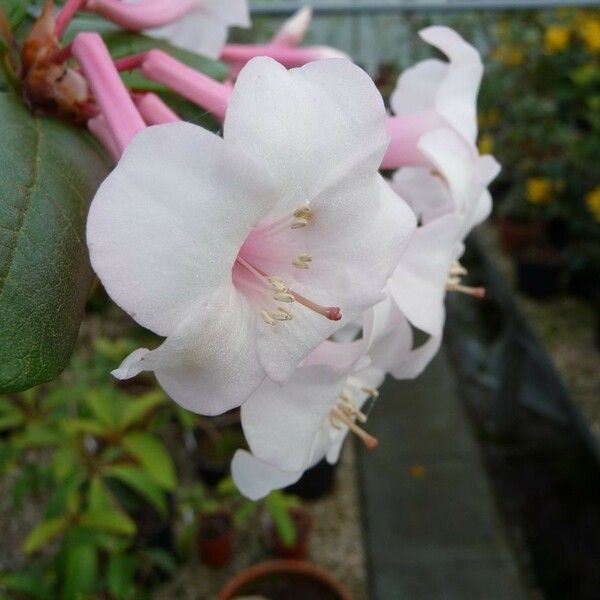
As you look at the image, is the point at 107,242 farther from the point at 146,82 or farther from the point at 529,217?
the point at 529,217

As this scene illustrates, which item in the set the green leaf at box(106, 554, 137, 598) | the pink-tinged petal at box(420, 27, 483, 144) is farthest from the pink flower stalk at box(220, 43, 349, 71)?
the green leaf at box(106, 554, 137, 598)

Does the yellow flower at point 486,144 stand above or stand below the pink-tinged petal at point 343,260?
below

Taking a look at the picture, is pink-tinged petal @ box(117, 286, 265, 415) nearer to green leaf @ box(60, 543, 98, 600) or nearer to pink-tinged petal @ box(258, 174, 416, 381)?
pink-tinged petal @ box(258, 174, 416, 381)

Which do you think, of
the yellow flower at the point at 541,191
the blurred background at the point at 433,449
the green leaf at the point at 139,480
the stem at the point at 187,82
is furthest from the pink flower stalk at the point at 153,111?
the yellow flower at the point at 541,191

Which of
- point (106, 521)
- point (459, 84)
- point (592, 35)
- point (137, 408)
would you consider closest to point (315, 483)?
point (137, 408)

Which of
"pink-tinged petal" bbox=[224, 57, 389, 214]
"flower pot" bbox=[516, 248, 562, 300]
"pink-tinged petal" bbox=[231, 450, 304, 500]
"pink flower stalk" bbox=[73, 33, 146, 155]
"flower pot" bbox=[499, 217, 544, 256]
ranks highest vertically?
"pink-tinged petal" bbox=[224, 57, 389, 214]

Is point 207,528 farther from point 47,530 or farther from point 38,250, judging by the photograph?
point 38,250

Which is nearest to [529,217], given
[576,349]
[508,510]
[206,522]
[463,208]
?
[576,349]

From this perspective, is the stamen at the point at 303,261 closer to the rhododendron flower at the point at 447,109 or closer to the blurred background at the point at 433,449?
the rhododendron flower at the point at 447,109
